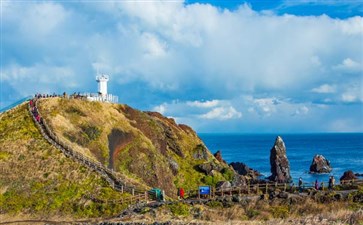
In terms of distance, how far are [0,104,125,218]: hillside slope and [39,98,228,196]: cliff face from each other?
6511mm

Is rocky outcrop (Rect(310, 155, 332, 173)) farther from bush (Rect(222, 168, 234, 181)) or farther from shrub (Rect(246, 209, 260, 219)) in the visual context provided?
shrub (Rect(246, 209, 260, 219))

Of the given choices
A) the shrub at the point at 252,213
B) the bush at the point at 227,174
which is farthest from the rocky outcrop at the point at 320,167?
the shrub at the point at 252,213

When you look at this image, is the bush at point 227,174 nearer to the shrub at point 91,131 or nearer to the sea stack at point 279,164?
the sea stack at point 279,164

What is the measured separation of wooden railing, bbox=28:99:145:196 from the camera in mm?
62769

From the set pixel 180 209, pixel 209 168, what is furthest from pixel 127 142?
pixel 180 209

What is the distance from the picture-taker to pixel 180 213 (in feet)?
168

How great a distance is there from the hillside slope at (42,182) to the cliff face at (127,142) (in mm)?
6511

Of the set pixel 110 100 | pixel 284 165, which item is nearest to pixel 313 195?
pixel 110 100

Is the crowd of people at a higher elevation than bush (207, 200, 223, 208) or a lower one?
higher

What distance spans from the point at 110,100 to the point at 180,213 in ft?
193

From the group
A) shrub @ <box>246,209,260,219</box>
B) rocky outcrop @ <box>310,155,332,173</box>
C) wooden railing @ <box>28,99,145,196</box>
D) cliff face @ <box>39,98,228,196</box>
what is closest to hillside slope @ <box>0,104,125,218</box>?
wooden railing @ <box>28,99,145,196</box>

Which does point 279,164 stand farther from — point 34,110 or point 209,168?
point 34,110

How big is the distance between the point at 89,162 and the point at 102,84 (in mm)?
37293

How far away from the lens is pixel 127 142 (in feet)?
305
